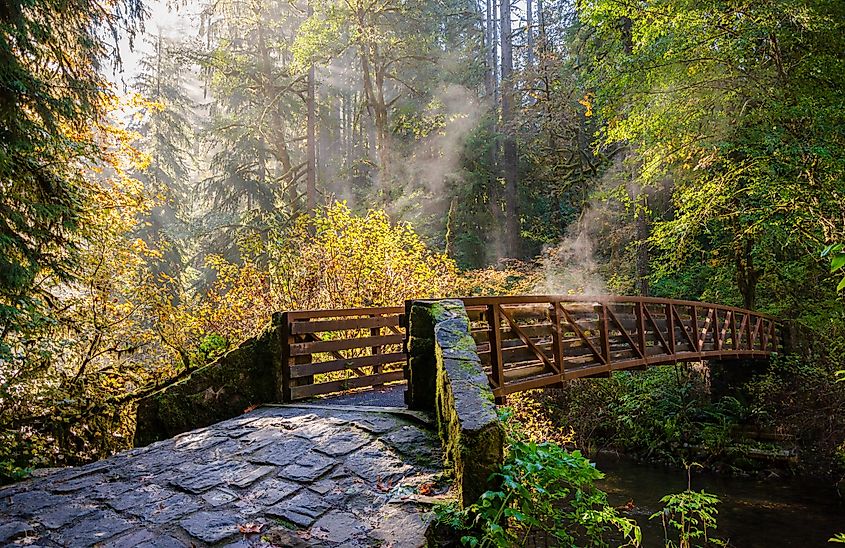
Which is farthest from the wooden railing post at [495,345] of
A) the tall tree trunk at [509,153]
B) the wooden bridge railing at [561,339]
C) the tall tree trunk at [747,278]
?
the tall tree trunk at [509,153]

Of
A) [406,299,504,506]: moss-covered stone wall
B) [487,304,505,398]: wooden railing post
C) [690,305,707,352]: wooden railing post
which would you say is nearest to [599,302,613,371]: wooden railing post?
[487,304,505,398]: wooden railing post

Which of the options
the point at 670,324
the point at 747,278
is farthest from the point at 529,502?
the point at 747,278

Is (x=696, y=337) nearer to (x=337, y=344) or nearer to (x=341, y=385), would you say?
→ (x=341, y=385)

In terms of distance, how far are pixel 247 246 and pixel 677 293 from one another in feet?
45.1

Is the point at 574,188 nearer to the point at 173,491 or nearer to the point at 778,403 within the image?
the point at 778,403

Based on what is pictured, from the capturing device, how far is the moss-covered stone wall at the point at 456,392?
124 inches

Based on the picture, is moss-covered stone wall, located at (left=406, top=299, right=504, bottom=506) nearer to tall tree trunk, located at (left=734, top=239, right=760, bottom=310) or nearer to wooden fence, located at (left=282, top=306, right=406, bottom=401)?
wooden fence, located at (left=282, top=306, right=406, bottom=401)

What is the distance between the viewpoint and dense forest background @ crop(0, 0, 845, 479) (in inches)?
222

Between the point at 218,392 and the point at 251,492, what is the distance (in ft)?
8.91

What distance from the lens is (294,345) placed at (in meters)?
6.35

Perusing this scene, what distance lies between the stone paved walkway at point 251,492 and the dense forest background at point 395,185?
1362 millimetres

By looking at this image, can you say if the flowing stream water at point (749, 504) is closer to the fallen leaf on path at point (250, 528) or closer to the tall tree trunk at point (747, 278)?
the tall tree trunk at point (747, 278)

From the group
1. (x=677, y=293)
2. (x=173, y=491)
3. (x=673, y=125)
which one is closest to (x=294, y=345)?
(x=173, y=491)

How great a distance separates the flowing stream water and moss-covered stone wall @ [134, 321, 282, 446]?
6.08 metres
